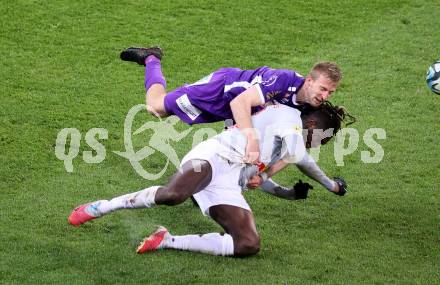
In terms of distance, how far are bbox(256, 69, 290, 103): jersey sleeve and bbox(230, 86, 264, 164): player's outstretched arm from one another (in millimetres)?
69

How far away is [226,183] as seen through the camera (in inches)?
302

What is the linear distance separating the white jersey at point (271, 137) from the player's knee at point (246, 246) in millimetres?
699

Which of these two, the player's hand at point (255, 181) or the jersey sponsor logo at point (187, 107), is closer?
the player's hand at point (255, 181)

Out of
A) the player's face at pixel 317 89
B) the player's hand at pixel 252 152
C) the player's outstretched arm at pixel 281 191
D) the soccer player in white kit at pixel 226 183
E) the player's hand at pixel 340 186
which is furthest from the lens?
the player's hand at pixel 340 186

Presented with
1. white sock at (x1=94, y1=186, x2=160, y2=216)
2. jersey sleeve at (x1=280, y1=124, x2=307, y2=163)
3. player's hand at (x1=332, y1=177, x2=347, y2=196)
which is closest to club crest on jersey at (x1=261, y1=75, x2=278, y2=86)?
jersey sleeve at (x1=280, y1=124, x2=307, y2=163)

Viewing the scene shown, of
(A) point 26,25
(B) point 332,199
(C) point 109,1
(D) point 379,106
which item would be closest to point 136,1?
(C) point 109,1

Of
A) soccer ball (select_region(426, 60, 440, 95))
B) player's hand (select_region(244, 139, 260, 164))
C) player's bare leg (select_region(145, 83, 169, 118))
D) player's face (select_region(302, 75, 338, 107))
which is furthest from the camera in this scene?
player's bare leg (select_region(145, 83, 169, 118))

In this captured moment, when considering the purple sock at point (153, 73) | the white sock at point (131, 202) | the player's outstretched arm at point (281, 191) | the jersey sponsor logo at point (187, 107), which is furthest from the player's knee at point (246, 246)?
the purple sock at point (153, 73)

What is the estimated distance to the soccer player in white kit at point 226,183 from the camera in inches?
293

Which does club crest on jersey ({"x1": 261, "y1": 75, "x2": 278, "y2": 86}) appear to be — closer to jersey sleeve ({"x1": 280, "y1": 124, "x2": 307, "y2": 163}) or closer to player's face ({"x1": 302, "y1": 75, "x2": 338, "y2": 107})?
player's face ({"x1": 302, "y1": 75, "x2": 338, "y2": 107})

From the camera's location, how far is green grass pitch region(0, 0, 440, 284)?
7.34m

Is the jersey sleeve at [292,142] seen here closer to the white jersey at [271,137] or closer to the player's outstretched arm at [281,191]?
the white jersey at [271,137]

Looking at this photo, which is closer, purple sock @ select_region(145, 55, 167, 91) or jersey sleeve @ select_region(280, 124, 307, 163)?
jersey sleeve @ select_region(280, 124, 307, 163)

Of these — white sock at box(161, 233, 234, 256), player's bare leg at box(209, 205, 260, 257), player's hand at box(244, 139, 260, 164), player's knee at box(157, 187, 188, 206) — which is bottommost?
white sock at box(161, 233, 234, 256)
